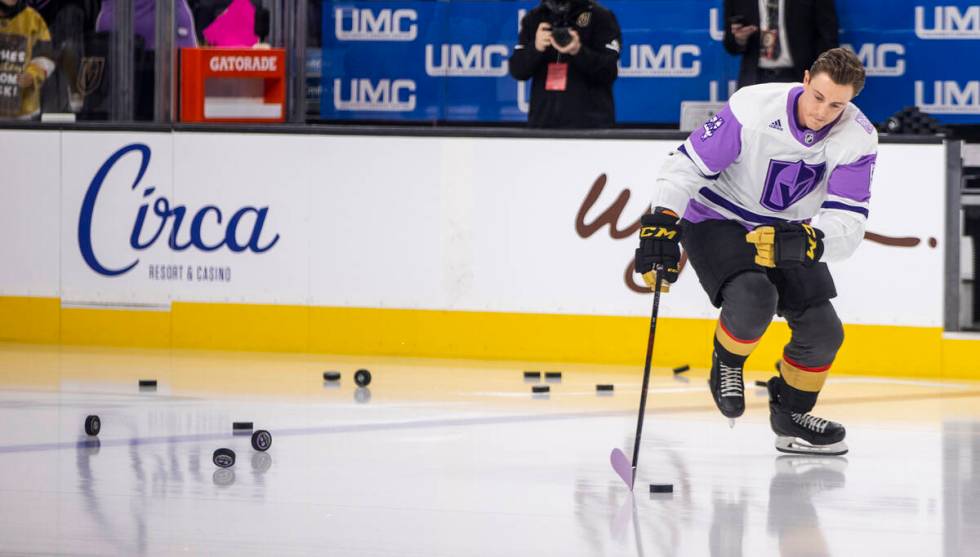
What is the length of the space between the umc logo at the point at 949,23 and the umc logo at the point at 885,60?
14cm

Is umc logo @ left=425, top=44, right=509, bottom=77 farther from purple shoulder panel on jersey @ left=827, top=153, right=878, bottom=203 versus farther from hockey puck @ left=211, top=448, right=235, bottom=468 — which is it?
hockey puck @ left=211, top=448, right=235, bottom=468

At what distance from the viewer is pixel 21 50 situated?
8.69 meters

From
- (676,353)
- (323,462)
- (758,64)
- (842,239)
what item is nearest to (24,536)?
(323,462)

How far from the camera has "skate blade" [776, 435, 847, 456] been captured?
5086 mm

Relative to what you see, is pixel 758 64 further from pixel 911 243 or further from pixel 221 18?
pixel 221 18

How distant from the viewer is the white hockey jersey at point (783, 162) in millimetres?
4816

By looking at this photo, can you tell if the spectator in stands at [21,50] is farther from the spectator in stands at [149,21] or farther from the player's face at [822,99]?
the player's face at [822,99]

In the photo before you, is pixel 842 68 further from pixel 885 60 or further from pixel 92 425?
pixel 885 60

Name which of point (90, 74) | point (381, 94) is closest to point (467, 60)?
point (381, 94)

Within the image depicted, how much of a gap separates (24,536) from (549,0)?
188 inches

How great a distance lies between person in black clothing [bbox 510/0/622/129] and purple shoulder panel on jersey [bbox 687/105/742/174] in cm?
284

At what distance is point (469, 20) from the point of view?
337 inches

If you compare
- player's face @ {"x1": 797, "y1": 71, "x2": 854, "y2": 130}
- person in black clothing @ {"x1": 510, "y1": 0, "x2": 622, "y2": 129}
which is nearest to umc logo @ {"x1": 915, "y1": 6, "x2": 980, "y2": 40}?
person in black clothing @ {"x1": 510, "y1": 0, "x2": 622, "y2": 129}

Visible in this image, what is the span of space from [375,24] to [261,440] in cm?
430
